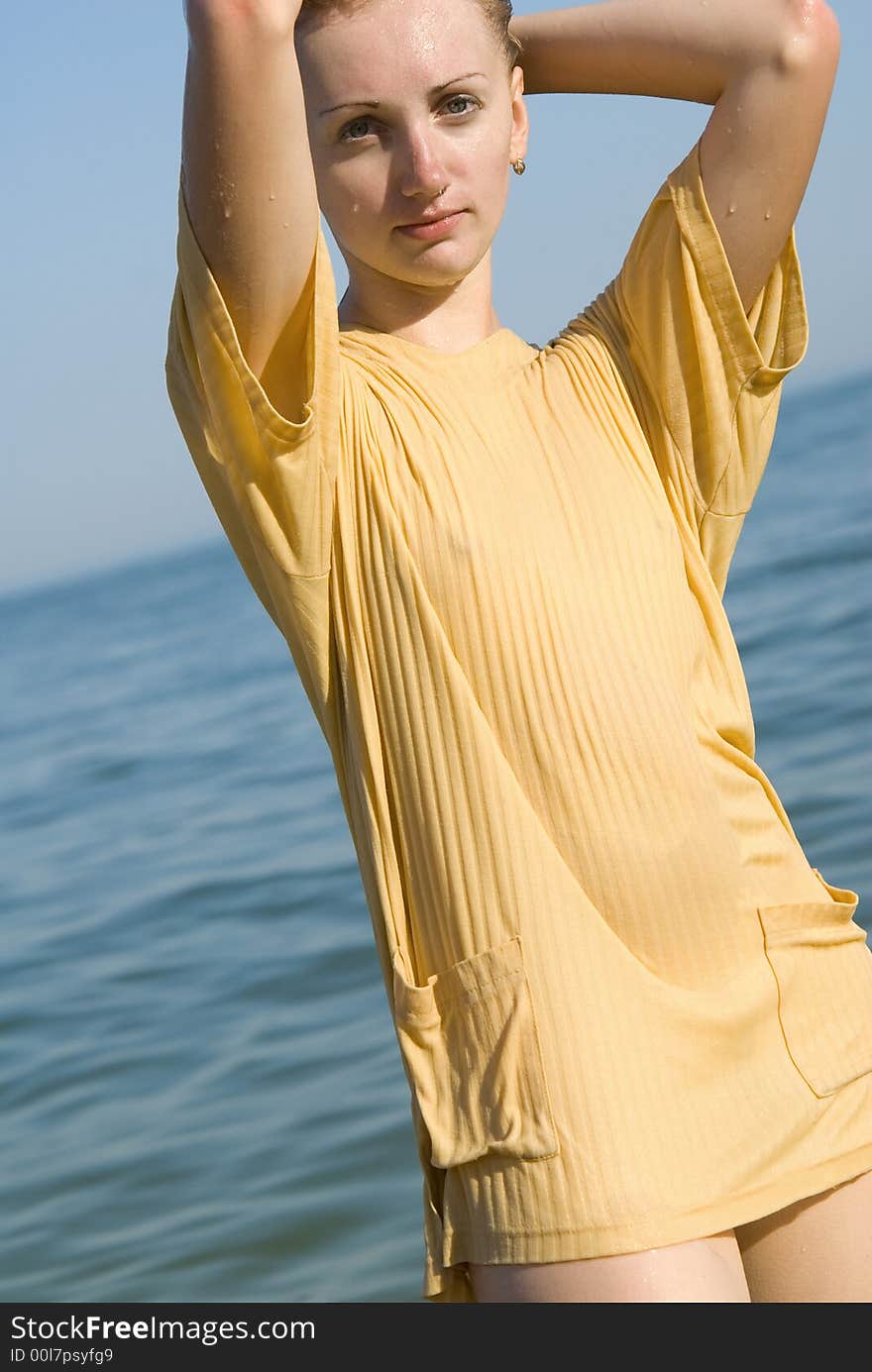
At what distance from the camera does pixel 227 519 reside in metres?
1.72

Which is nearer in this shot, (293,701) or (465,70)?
(465,70)

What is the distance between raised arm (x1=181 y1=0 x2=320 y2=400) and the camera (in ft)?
4.79

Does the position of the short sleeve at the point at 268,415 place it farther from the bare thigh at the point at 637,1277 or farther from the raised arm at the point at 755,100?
the bare thigh at the point at 637,1277

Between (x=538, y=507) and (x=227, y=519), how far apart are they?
30cm

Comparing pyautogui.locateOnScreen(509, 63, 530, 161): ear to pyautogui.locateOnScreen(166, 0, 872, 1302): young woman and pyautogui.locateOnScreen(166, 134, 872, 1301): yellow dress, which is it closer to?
pyautogui.locateOnScreen(166, 0, 872, 1302): young woman

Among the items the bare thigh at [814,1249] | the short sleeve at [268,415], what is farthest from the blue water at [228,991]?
the short sleeve at [268,415]

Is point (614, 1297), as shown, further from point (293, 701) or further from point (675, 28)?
point (293, 701)

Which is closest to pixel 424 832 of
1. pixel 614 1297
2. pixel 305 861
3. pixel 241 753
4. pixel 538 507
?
pixel 538 507

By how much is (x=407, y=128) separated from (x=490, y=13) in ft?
0.59

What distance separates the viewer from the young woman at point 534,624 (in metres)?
Result: 1.56

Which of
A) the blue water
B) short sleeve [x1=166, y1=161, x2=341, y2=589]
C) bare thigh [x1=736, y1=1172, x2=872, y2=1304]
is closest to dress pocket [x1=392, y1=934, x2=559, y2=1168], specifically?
bare thigh [x1=736, y1=1172, x2=872, y2=1304]

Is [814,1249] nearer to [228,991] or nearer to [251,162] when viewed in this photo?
[251,162]

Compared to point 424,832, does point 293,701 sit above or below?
below

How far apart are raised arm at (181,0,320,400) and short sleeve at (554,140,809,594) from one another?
0.41 m
